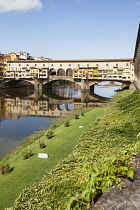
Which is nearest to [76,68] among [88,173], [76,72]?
[76,72]

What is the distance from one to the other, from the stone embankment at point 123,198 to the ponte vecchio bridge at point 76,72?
2134 inches

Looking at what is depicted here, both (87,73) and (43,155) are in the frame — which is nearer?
(43,155)

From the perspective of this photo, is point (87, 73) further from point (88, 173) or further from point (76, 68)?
point (88, 173)

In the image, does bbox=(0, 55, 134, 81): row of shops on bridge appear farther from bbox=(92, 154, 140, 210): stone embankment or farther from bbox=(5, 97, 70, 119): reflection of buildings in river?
bbox=(92, 154, 140, 210): stone embankment

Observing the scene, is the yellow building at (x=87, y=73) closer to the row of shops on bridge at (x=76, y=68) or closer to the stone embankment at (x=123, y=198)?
the row of shops on bridge at (x=76, y=68)

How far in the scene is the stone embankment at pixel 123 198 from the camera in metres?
2.83

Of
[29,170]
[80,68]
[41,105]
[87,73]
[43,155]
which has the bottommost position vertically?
[41,105]

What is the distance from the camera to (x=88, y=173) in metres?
3.82

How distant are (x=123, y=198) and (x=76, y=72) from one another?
204 ft

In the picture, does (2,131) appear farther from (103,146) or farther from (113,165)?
(113,165)

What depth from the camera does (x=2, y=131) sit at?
18688 millimetres

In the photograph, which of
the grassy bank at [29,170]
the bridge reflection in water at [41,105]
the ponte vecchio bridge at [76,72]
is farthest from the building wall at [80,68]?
the grassy bank at [29,170]

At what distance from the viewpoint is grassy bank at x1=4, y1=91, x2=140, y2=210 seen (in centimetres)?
352

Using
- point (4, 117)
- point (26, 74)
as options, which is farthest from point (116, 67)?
point (4, 117)
